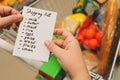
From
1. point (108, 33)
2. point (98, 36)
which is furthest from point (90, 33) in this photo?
point (108, 33)

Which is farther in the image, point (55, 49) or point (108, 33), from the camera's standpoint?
point (108, 33)

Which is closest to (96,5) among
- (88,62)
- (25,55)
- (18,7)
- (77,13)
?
(77,13)

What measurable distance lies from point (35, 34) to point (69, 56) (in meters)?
0.10

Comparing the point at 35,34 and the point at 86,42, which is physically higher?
the point at 35,34

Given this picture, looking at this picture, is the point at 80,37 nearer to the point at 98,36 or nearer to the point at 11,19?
the point at 98,36

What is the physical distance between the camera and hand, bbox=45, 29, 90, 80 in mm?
594

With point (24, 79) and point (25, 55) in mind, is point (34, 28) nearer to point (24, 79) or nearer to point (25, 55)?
point (25, 55)

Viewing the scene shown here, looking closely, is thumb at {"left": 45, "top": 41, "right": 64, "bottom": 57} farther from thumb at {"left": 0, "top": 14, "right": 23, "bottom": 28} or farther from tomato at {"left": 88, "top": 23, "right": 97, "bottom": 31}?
tomato at {"left": 88, "top": 23, "right": 97, "bottom": 31}

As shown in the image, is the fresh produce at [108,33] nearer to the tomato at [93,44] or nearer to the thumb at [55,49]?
the tomato at [93,44]

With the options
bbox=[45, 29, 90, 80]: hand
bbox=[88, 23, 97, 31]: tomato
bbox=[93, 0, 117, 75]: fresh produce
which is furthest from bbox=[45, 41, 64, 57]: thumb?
bbox=[88, 23, 97, 31]: tomato

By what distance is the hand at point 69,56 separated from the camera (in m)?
0.59

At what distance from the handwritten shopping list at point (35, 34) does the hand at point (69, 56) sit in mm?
21

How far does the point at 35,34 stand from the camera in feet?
1.92

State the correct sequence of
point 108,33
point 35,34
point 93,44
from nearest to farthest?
point 35,34, point 108,33, point 93,44
